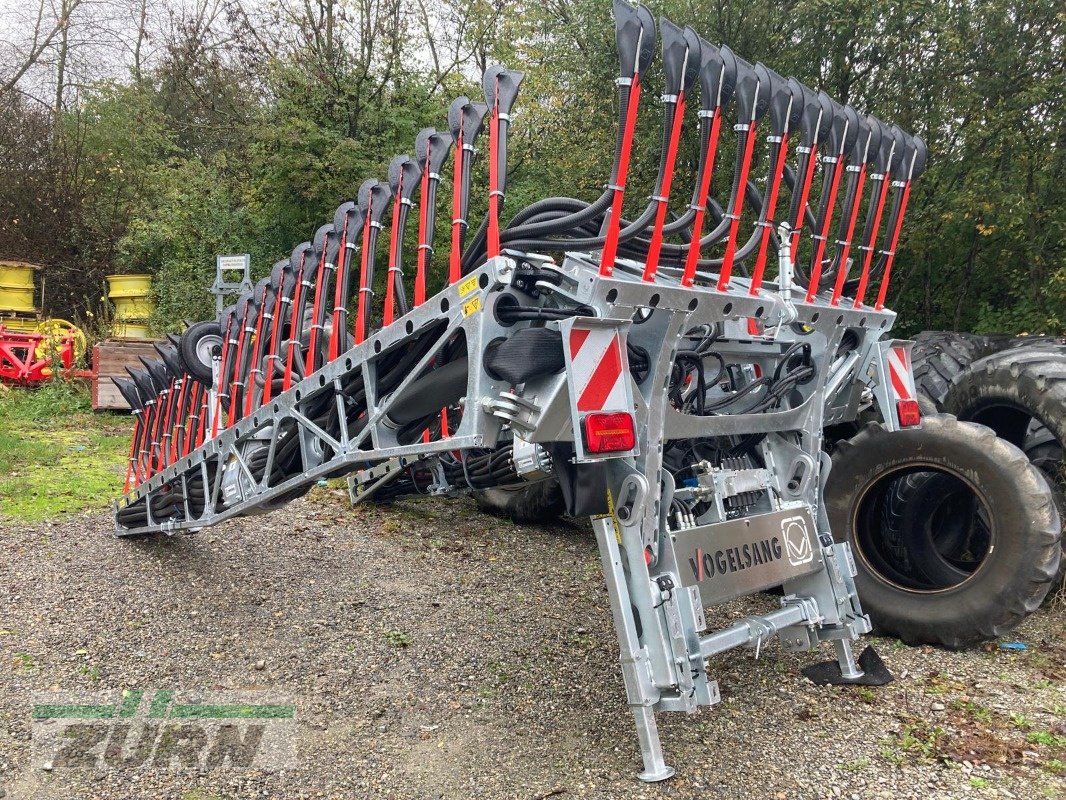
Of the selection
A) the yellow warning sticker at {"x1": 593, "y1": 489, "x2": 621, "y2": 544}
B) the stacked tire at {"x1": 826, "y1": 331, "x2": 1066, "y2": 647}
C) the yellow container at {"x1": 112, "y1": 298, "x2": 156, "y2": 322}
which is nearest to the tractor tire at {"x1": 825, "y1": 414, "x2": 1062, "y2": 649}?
the stacked tire at {"x1": 826, "y1": 331, "x2": 1066, "y2": 647}

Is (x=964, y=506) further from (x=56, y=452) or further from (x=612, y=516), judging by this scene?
(x=56, y=452)

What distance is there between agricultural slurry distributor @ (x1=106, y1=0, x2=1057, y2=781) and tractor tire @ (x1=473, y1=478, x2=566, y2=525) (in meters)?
1.53

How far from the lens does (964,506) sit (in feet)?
15.4

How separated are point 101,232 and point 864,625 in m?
17.5

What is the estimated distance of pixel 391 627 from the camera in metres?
4.24

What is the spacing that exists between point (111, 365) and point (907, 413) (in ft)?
32.7

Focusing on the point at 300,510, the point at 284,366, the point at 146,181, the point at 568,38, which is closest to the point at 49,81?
the point at 146,181

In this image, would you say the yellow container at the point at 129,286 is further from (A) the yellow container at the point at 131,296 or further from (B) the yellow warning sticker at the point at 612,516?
(B) the yellow warning sticker at the point at 612,516

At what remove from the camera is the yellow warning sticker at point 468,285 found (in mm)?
2814

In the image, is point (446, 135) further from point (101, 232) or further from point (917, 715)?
point (101, 232)

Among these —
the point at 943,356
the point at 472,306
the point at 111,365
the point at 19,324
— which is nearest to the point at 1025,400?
the point at 943,356

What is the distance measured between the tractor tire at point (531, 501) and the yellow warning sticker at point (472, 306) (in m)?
3.18

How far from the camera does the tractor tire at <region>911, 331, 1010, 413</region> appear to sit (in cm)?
599

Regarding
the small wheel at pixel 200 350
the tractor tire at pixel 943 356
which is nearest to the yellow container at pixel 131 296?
the small wheel at pixel 200 350
